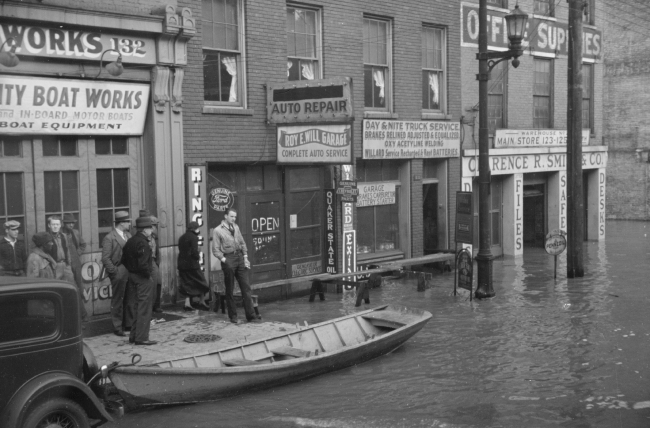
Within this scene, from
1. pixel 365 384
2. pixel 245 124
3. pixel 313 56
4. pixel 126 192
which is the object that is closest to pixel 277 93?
pixel 245 124

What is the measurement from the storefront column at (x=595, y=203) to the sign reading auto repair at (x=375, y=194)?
35.2 ft

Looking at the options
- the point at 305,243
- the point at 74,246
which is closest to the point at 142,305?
the point at 74,246

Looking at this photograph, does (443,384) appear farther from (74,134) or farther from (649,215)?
(649,215)

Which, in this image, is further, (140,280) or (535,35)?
(535,35)

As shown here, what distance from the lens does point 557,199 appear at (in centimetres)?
2711

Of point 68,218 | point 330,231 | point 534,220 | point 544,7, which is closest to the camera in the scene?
point 68,218

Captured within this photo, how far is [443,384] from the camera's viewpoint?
36.1 ft

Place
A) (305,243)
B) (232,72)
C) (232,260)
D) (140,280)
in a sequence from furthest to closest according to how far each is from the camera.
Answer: (305,243)
(232,72)
(232,260)
(140,280)

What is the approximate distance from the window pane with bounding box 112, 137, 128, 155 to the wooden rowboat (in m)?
5.04

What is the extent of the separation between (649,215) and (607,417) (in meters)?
29.9

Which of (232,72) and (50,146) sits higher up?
(232,72)

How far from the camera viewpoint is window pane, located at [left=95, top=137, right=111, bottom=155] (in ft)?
47.2

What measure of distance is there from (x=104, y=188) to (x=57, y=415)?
284 inches

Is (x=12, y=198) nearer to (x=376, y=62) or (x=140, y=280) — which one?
(x=140, y=280)
